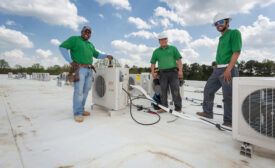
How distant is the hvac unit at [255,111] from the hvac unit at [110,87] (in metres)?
1.46

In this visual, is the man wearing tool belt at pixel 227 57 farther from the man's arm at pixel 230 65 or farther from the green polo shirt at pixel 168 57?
the green polo shirt at pixel 168 57

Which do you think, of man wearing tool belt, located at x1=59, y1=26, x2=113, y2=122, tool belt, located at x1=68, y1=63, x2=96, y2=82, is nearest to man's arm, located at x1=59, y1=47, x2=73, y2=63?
man wearing tool belt, located at x1=59, y1=26, x2=113, y2=122

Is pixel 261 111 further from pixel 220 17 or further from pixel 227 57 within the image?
pixel 220 17

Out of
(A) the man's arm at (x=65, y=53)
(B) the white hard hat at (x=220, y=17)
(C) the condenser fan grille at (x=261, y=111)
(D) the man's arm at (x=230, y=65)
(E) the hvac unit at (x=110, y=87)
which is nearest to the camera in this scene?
(C) the condenser fan grille at (x=261, y=111)

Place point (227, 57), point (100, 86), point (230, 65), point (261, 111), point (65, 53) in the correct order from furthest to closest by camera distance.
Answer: point (100, 86) → point (65, 53) → point (227, 57) → point (230, 65) → point (261, 111)

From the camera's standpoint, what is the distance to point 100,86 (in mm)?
2205

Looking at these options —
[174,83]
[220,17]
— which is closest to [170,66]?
[174,83]

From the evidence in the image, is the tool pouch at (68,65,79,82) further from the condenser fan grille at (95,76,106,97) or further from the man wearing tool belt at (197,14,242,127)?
the man wearing tool belt at (197,14,242,127)

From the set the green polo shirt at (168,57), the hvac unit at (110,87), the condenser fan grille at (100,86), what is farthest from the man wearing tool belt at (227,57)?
the condenser fan grille at (100,86)

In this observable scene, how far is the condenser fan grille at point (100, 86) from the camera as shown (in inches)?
85.1

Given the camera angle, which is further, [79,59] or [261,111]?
[79,59]

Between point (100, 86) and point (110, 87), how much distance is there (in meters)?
0.27

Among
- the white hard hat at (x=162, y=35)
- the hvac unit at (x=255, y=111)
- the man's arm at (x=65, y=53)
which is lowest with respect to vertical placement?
the hvac unit at (x=255, y=111)

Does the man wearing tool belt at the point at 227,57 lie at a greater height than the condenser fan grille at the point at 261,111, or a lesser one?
greater
